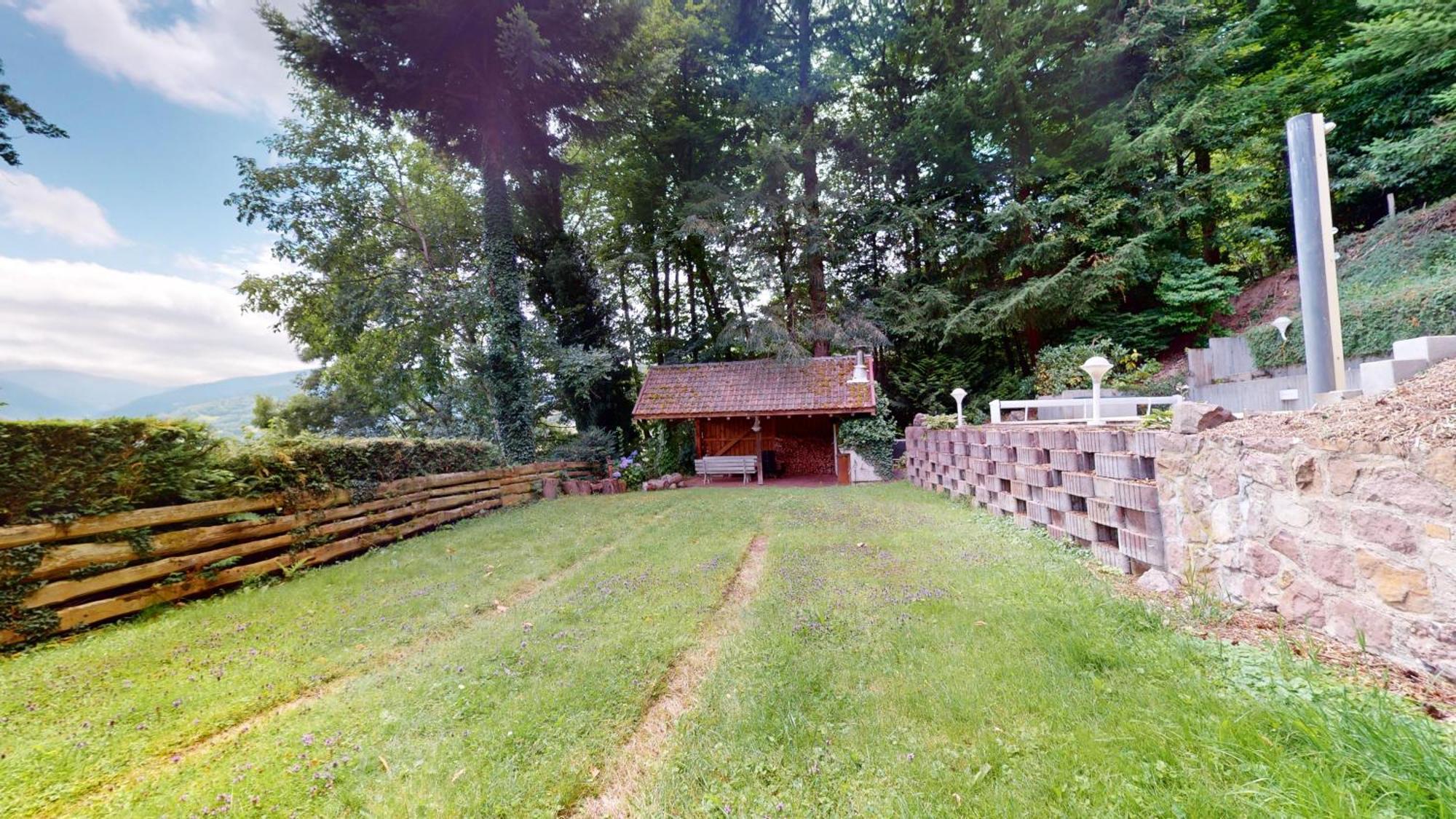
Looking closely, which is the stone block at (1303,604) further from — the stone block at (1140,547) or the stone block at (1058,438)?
the stone block at (1058,438)

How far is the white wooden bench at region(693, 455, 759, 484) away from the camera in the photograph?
1455 cm

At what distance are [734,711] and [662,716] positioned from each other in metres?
0.40

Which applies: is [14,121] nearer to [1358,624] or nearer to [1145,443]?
[1145,443]

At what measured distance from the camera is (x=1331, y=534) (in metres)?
2.31

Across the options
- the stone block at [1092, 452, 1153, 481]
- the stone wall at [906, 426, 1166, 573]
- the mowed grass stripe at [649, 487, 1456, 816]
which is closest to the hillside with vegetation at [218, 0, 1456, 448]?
the stone wall at [906, 426, 1166, 573]

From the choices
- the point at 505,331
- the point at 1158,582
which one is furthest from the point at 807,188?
the point at 1158,582

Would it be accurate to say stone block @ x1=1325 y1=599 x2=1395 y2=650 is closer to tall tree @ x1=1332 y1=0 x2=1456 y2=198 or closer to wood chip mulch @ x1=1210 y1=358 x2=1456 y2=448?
wood chip mulch @ x1=1210 y1=358 x2=1456 y2=448

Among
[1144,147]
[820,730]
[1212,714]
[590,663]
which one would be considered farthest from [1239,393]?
[590,663]

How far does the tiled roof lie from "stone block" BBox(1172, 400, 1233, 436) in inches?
398

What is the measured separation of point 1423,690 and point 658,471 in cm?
1462

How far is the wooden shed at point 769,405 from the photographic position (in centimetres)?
1412

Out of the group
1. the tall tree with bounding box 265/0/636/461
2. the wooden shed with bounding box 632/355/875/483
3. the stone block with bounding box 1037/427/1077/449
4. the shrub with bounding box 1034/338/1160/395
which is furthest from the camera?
the wooden shed with bounding box 632/355/875/483

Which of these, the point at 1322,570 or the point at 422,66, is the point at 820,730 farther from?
the point at 422,66

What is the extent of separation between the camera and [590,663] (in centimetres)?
311
